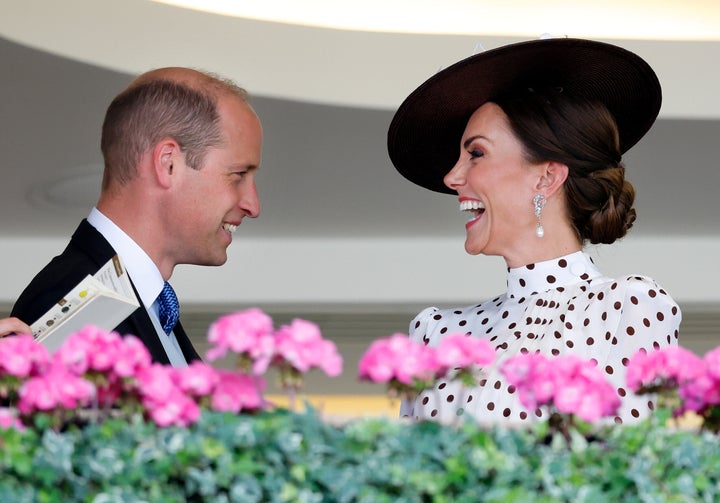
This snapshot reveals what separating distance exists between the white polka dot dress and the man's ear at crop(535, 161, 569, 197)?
136 millimetres

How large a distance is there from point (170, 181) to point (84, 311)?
72 cm

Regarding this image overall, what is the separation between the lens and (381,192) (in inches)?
226

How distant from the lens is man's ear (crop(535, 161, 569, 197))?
2.14 meters

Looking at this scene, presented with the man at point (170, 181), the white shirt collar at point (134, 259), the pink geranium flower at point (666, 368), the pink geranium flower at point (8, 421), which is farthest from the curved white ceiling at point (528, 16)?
the pink geranium flower at point (8, 421)

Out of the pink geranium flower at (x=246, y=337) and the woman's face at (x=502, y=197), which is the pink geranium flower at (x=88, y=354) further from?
the woman's face at (x=502, y=197)

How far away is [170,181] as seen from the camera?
2107 millimetres

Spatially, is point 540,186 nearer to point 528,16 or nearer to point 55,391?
point 55,391

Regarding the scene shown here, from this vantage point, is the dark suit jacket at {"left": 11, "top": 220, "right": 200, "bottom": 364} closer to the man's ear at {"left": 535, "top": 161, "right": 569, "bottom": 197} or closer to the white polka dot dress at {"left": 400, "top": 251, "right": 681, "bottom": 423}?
the white polka dot dress at {"left": 400, "top": 251, "right": 681, "bottom": 423}

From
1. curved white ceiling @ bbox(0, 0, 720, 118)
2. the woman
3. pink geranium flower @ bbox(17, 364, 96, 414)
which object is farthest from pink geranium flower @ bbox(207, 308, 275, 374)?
curved white ceiling @ bbox(0, 0, 720, 118)

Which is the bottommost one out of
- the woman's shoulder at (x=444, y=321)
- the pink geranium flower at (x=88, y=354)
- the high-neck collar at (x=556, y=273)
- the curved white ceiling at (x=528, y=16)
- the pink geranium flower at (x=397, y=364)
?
the pink geranium flower at (x=397, y=364)

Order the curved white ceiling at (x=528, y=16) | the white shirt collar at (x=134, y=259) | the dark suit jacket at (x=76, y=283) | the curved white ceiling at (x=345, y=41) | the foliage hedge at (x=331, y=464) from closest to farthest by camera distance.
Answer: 1. the foliage hedge at (x=331, y=464)
2. the dark suit jacket at (x=76, y=283)
3. the white shirt collar at (x=134, y=259)
4. the curved white ceiling at (x=345, y=41)
5. the curved white ceiling at (x=528, y=16)

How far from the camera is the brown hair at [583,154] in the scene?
2.14m

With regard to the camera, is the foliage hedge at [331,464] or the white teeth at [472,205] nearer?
the foliage hedge at [331,464]

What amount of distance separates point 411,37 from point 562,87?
99.5 inches
